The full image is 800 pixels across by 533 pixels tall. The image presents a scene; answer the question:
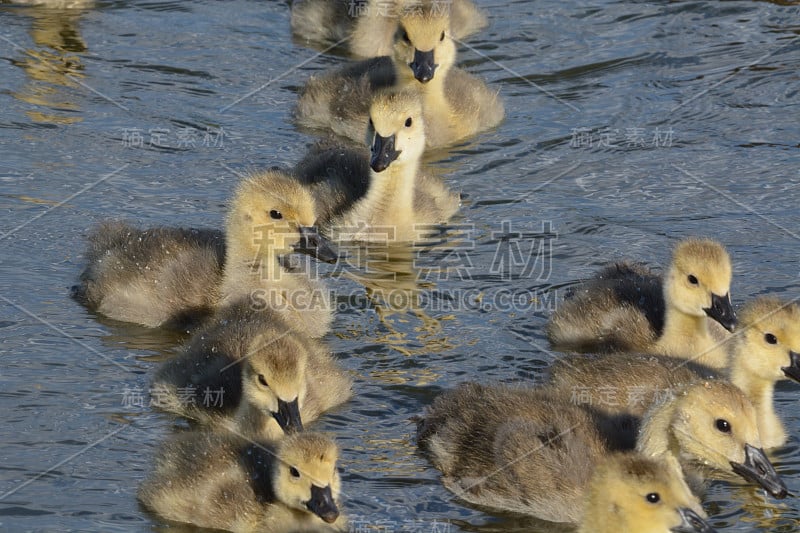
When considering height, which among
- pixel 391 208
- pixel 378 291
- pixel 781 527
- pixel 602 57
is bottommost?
pixel 781 527

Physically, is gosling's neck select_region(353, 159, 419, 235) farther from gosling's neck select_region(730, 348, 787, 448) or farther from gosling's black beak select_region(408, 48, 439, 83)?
gosling's neck select_region(730, 348, 787, 448)

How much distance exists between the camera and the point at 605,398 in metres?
7.49

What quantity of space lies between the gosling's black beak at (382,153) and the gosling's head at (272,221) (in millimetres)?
1290

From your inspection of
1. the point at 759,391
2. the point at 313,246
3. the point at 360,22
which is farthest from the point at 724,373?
the point at 360,22

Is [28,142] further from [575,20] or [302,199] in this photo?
[575,20]

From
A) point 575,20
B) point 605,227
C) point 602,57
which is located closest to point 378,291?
point 605,227

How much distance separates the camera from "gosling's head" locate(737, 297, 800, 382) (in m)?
7.66

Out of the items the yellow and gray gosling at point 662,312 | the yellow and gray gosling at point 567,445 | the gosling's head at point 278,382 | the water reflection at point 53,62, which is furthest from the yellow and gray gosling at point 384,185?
the yellow and gray gosling at point 567,445

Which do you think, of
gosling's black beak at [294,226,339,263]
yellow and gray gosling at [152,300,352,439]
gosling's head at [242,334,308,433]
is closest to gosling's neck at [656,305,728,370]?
yellow and gray gosling at [152,300,352,439]

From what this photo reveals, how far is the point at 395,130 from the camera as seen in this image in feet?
33.8

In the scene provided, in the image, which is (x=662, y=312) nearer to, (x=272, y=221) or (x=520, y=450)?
(x=520, y=450)

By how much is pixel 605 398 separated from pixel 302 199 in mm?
2313

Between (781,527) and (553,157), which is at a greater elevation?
(553,157)

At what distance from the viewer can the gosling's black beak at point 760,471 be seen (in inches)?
268
